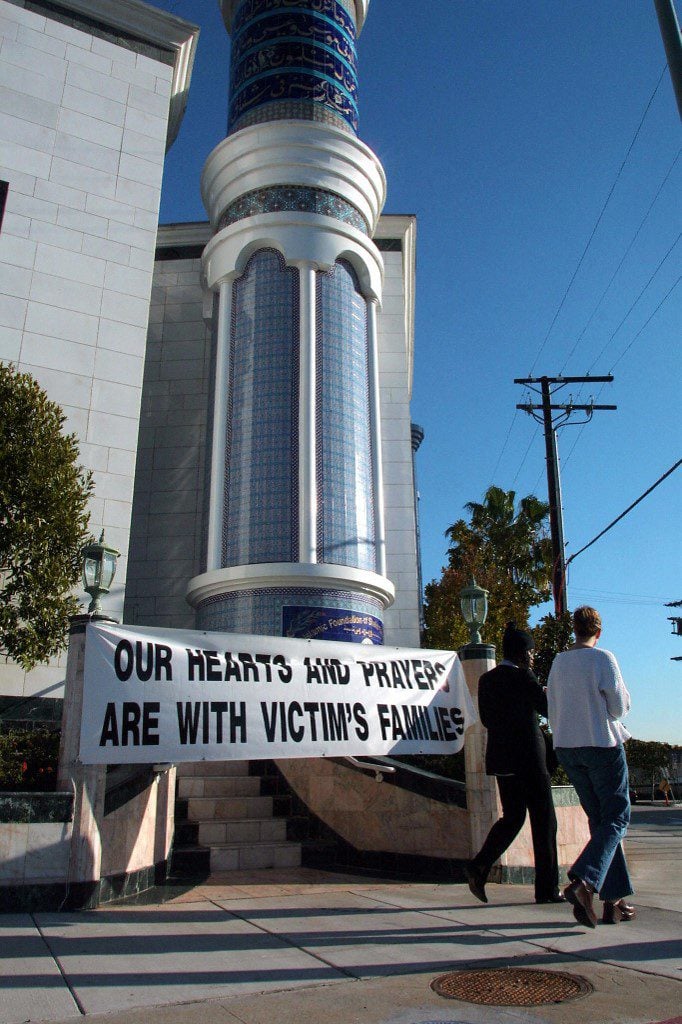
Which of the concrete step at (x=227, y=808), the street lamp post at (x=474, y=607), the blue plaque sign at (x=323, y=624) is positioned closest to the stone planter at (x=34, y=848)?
the concrete step at (x=227, y=808)

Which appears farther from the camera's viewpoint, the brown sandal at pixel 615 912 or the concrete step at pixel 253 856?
the concrete step at pixel 253 856

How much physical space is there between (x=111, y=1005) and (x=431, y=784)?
543 cm

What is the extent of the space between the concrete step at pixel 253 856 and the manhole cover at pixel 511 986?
16.2 feet

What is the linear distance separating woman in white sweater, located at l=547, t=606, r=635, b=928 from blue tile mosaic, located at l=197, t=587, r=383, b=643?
886 centimetres

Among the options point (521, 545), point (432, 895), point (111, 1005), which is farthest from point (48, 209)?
point (521, 545)

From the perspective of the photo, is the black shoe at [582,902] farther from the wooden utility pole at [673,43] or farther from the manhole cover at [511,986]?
the wooden utility pole at [673,43]

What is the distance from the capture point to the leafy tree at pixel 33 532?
1088 centimetres

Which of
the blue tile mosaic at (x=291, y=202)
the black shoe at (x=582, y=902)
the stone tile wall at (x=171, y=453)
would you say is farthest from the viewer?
the stone tile wall at (x=171, y=453)

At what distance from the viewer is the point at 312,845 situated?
9.20 metres

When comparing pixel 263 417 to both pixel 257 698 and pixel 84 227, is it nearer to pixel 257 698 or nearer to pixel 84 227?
pixel 84 227

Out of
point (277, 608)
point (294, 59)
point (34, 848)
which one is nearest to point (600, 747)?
point (34, 848)

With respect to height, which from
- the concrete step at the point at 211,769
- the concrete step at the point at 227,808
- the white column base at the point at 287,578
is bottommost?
the concrete step at the point at 227,808

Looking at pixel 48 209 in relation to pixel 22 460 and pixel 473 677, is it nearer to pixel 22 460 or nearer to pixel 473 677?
pixel 22 460

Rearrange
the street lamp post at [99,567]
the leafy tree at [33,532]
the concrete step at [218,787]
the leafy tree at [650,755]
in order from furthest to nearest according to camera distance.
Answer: the leafy tree at [650,755], the leafy tree at [33,532], the concrete step at [218,787], the street lamp post at [99,567]
